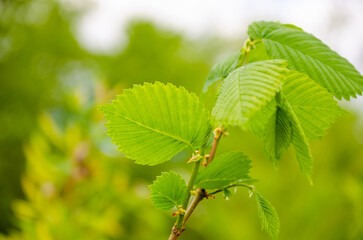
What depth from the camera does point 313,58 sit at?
0.26 metres

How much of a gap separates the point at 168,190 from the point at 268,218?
70mm

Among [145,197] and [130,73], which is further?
[130,73]

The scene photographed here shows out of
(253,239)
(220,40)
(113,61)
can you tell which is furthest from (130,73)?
(253,239)

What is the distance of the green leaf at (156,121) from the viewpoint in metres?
0.23

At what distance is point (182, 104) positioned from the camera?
236mm

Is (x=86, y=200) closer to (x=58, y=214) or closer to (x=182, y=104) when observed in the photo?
(x=58, y=214)

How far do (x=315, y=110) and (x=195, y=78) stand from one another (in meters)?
3.02

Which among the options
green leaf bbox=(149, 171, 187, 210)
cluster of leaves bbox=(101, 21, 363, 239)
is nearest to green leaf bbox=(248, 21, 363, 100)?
cluster of leaves bbox=(101, 21, 363, 239)

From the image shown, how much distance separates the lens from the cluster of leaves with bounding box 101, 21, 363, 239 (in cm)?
22

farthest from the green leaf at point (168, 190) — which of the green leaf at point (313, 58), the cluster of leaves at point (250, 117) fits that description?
the green leaf at point (313, 58)

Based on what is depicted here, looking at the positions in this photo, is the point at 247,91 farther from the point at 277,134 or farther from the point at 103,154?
the point at 103,154

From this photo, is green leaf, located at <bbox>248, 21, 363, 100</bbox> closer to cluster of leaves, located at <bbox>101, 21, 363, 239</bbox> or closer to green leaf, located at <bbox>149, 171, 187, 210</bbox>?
cluster of leaves, located at <bbox>101, 21, 363, 239</bbox>

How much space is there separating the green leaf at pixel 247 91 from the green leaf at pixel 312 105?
41 millimetres

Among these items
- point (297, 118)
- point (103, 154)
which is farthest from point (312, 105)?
point (103, 154)
